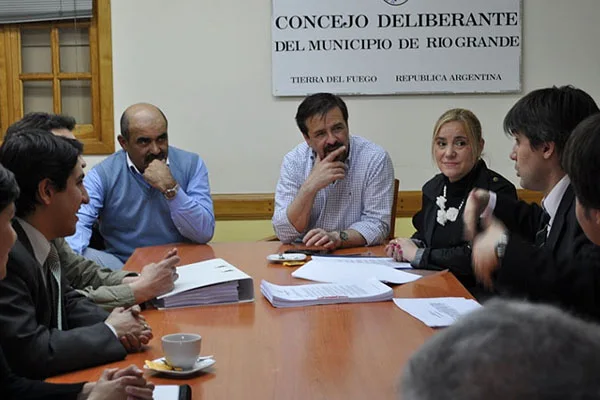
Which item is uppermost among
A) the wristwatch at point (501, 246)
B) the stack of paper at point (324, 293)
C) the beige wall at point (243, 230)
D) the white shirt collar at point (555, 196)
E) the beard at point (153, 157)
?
the beard at point (153, 157)

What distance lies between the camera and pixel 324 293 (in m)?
2.30

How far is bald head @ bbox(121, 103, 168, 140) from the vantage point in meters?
3.66

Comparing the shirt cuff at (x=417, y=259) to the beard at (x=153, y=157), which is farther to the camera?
the beard at (x=153, y=157)

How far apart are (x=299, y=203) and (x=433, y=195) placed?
59 centimetres

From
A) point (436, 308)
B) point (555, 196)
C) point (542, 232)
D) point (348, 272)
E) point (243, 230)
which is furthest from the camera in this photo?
point (243, 230)

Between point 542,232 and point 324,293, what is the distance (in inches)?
29.0

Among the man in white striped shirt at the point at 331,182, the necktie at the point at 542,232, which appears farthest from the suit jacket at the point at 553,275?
the man in white striped shirt at the point at 331,182

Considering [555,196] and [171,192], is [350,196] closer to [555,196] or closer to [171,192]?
[171,192]

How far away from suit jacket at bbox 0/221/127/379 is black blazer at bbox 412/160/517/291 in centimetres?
139

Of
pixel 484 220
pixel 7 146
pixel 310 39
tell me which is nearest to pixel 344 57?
pixel 310 39

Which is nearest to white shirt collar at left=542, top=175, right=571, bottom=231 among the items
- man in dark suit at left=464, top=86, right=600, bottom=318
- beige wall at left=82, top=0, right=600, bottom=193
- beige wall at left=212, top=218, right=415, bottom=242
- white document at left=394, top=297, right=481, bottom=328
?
man in dark suit at left=464, top=86, right=600, bottom=318

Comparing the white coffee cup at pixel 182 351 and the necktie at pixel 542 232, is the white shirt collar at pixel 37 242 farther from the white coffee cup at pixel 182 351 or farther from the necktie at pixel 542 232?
the necktie at pixel 542 232

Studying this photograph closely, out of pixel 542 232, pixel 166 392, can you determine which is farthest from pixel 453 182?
pixel 166 392

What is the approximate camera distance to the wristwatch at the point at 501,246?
1962 mm
